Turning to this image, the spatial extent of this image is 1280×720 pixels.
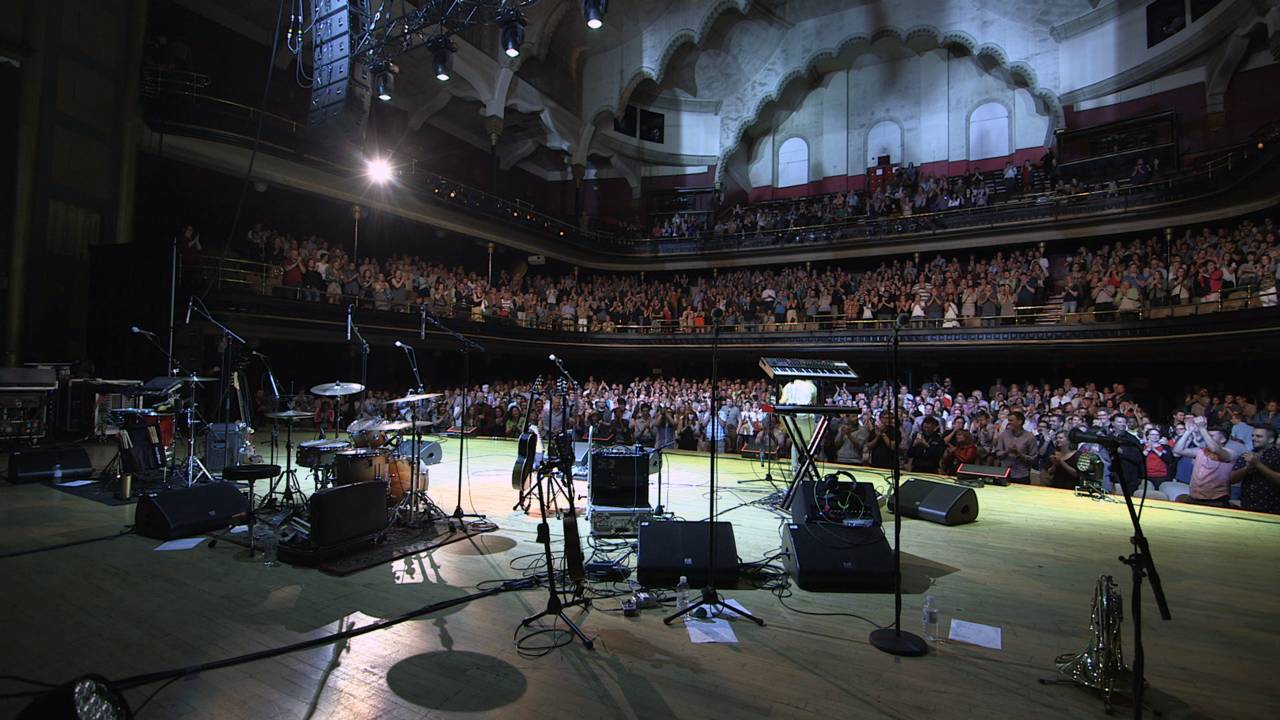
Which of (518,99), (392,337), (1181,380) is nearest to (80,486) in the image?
(392,337)

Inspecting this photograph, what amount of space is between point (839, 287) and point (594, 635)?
53.6 feet

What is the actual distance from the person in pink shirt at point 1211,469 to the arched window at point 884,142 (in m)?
17.4

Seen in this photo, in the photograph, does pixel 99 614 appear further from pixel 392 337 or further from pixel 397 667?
pixel 392 337

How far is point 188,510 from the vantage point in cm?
537

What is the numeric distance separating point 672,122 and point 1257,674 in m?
25.7

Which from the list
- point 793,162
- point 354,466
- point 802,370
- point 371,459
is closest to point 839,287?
point 793,162

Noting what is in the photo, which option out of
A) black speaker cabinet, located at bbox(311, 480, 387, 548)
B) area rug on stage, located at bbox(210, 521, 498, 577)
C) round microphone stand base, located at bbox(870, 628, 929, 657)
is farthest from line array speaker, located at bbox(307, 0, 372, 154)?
round microphone stand base, located at bbox(870, 628, 929, 657)

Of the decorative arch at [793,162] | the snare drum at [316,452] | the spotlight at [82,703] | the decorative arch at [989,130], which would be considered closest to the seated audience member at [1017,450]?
the snare drum at [316,452]

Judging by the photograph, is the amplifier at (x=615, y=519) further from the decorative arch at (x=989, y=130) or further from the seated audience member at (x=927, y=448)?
the decorative arch at (x=989, y=130)

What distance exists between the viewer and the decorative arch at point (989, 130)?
21156mm

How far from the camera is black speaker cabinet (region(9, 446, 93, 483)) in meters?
7.40

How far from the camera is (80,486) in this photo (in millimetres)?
7316

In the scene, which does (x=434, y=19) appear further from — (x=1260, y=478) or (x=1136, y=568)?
(x=1260, y=478)

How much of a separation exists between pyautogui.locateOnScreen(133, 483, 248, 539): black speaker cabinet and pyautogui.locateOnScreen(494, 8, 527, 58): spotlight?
696 centimetres
